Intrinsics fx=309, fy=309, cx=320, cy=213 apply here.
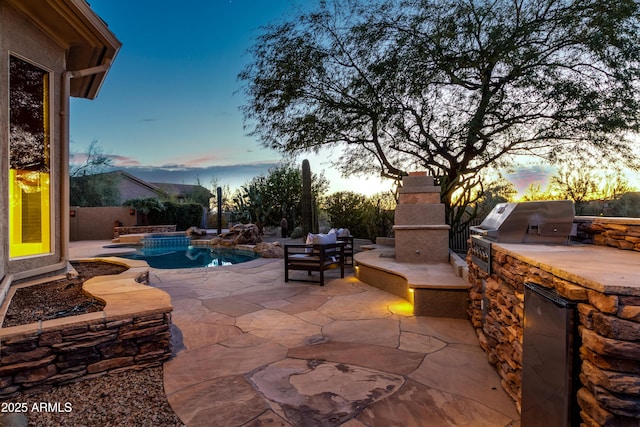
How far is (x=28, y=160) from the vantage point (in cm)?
380

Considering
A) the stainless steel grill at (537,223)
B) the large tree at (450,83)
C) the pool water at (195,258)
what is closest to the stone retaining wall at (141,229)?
the pool water at (195,258)

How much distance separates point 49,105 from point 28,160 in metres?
0.80

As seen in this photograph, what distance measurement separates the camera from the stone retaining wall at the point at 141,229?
565 inches

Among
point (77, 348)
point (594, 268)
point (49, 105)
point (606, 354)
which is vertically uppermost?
point (49, 105)

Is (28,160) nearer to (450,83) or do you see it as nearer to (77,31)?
(77,31)

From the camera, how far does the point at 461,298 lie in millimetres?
3551

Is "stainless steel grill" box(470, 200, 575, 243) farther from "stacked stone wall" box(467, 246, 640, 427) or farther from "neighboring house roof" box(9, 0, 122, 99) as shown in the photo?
"neighboring house roof" box(9, 0, 122, 99)

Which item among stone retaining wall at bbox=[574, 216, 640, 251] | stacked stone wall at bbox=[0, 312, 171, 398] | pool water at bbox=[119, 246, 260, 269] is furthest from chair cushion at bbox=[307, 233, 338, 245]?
pool water at bbox=[119, 246, 260, 269]

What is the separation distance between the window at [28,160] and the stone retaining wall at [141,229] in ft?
38.4

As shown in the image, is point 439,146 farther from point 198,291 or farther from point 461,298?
point 198,291

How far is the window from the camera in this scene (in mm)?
3584

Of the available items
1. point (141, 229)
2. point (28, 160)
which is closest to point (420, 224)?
point (28, 160)

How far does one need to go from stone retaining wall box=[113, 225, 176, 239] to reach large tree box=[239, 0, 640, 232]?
31.0ft

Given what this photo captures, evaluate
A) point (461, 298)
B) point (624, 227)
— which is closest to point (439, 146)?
point (461, 298)
